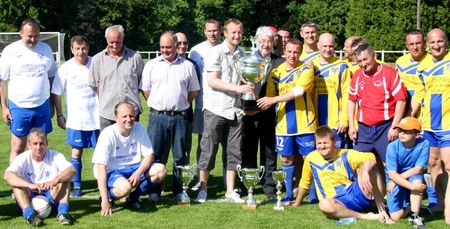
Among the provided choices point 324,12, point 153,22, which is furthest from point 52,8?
point 324,12

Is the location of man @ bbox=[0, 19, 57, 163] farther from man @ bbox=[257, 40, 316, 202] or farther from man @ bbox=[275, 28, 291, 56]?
man @ bbox=[275, 28, 291, 56]

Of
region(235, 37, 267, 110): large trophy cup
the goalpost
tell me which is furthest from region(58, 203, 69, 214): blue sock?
the goalpost

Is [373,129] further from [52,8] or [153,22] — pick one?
[153,22]

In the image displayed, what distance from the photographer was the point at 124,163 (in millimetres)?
6633

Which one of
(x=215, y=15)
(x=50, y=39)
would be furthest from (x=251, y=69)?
(x=215, y=15)

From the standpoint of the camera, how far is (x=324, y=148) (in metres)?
6.13

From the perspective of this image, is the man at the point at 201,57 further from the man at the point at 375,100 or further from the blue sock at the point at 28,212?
the blue sock at the point at 28,212

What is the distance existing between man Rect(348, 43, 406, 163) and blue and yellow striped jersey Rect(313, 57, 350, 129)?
0.23 metres

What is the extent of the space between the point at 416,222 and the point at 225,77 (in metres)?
2.42

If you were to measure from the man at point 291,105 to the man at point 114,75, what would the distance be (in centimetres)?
141

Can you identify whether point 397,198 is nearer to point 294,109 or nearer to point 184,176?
point 294,109

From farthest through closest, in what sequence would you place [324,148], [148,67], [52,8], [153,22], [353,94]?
[153,22] → [52,8] → [148,67] → [353,94] → [324,148]

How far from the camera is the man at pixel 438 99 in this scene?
19.9ft

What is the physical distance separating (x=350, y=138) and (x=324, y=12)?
4467 cm
